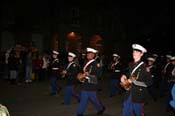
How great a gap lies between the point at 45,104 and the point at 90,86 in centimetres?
325

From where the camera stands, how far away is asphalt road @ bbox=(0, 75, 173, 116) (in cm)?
1327

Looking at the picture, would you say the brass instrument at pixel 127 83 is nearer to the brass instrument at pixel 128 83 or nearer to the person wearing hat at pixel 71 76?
the brass instrument at pixel 128 83

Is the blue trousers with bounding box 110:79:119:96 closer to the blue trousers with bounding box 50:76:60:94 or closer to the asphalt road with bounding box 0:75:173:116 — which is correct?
the asphalt road with bounding box 0:75:173:116

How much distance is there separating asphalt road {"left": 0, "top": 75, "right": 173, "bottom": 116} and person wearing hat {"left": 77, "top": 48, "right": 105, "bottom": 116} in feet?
3.15

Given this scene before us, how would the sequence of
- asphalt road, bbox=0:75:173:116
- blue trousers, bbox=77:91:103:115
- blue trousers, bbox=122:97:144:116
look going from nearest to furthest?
blue trousers, bbox=122:97:144:116, blue trousers, bbox=77:91:103:115, asphalt road, bbox=0:75:173:116

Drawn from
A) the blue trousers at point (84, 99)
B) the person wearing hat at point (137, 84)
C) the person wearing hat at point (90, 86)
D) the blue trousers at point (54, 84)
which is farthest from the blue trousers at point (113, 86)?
the person wearing hat at point (137, 84)

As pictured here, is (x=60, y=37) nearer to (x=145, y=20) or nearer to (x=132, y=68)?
(x=145, y=20)

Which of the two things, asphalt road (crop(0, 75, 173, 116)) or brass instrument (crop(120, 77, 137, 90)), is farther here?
asphalt road (crop(0, 75, 173, 116))

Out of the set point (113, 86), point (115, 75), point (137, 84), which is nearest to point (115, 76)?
point (115, 75)

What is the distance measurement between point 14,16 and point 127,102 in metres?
22.5

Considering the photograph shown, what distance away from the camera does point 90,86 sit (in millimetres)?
12109

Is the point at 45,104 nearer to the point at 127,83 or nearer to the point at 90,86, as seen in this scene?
the point at 90,86

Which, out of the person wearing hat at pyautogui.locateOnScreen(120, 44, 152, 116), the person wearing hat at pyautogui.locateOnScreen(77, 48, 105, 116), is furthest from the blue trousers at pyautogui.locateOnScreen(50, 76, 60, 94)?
the person wearing hat at pyautogui.locateOnScreen(120, 44, 152, 116)

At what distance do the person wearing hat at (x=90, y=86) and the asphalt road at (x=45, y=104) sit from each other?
3.15 feet
